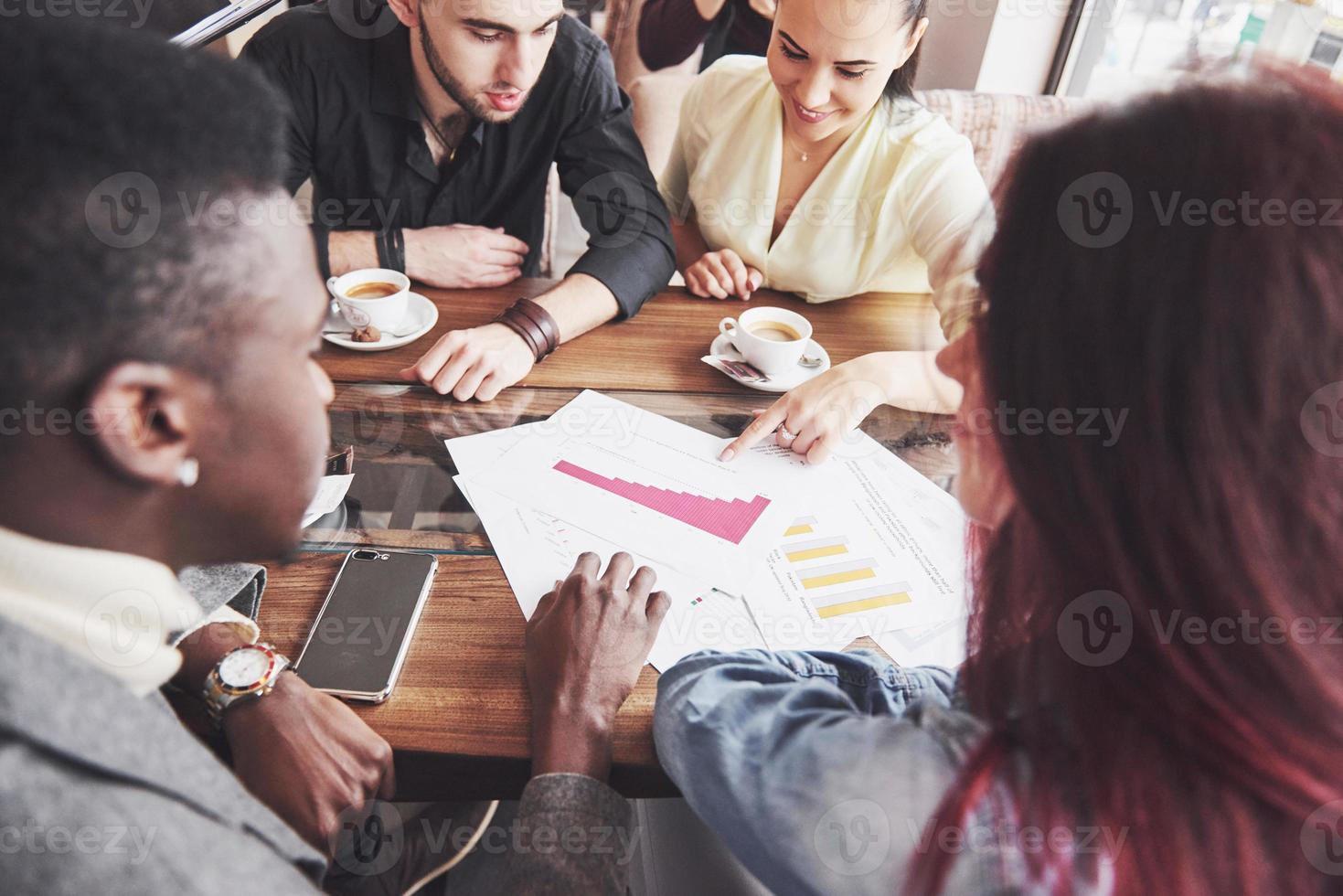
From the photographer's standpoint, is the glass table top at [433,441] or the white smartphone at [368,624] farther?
the glass table top at [433,441]

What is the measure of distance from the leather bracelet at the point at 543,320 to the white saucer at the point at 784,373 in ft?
0.78

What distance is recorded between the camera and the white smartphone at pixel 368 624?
0.73 meters

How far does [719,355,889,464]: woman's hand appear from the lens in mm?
1059

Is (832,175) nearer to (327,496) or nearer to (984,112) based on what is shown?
(984,112)

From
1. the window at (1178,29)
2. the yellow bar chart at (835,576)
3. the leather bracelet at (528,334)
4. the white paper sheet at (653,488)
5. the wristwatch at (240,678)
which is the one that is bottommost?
the wristwatch at (240,678)

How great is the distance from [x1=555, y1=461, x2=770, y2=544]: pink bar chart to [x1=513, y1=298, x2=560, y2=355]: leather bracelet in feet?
1.01

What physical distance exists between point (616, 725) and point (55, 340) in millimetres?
517

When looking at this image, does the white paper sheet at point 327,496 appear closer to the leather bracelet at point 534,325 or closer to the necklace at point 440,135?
the leather bracelet at point 534,325

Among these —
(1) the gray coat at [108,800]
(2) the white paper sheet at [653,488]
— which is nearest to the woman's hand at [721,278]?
(2) the white paper sheet at [653,488]

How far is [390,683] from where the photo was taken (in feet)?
2.38

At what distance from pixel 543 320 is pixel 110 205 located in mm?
820

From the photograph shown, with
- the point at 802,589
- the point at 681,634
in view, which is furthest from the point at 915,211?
the point at 681,634

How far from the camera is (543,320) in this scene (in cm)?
123

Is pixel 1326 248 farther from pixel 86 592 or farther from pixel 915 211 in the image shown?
pixel 915 211
